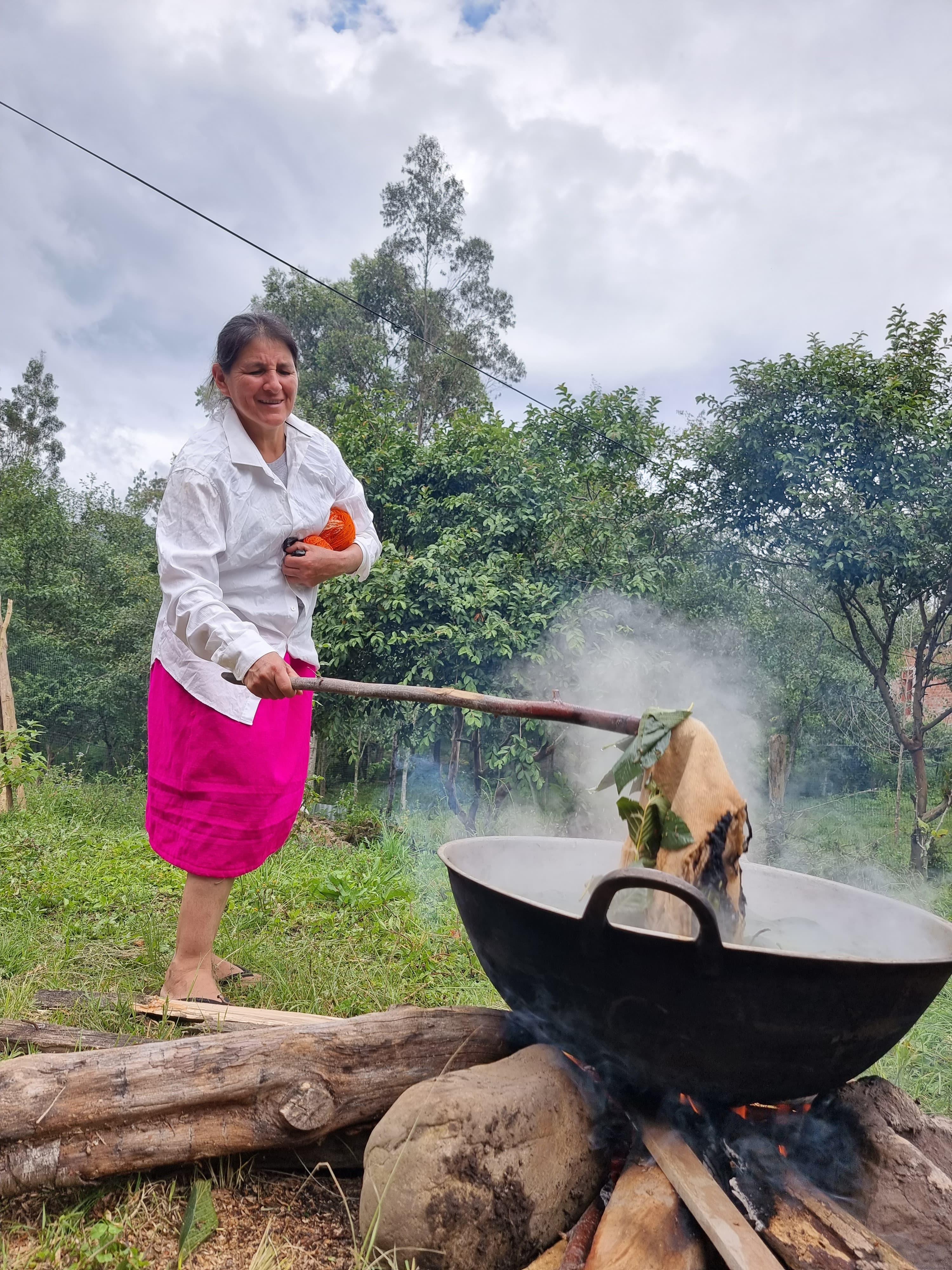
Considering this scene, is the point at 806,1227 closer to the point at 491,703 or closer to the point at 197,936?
the point at 491,703

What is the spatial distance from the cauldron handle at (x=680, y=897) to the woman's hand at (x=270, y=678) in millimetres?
982

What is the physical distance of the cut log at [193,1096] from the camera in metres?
1.56

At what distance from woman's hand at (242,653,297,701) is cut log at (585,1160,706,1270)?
1305 millimetres

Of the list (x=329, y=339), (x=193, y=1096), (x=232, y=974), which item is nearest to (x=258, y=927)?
(x=232, y=974)

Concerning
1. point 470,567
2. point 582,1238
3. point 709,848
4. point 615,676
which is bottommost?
point 582,1238

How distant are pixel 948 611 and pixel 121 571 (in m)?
15.9

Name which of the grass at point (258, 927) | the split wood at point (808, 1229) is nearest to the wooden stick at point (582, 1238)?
the split wood at point (808, 1229)

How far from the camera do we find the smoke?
633cm

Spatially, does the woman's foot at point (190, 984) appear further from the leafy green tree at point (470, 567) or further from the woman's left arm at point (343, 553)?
the leafy green tree at point (470, 567)

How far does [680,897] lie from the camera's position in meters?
1.39

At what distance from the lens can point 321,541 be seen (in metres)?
2.69

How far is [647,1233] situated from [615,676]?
4979 millimetres

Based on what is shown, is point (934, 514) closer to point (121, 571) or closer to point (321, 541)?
point (321, 541)

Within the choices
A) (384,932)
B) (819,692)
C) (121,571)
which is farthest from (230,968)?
(121,571)
